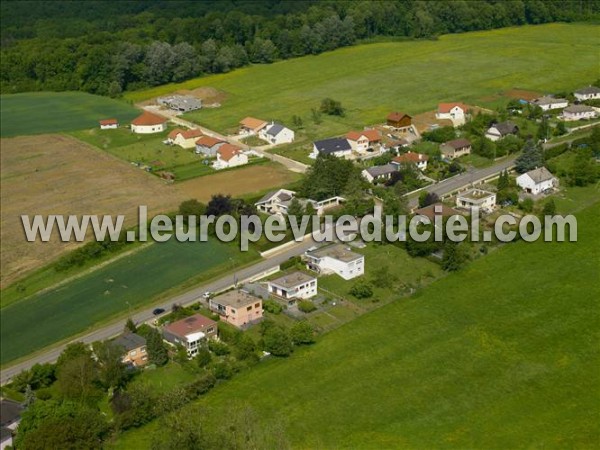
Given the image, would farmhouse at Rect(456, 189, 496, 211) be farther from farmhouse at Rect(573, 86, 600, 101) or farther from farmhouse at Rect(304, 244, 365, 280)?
farmhouse at Rect(573, 86, 600, 101)

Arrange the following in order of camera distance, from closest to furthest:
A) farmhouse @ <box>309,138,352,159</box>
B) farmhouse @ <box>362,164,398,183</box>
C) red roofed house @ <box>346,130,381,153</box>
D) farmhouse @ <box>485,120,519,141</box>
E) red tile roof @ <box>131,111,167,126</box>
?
farmhouse @ <box>362,164,398,183</box> < farmhouse @ <box>309,138,352,159</box> < red roofed house @ <box>346,130,381,153</box> < farmhouse @ <box>485,120,519,141</box> < red tile roof @ <box>131,111,167,126</box>

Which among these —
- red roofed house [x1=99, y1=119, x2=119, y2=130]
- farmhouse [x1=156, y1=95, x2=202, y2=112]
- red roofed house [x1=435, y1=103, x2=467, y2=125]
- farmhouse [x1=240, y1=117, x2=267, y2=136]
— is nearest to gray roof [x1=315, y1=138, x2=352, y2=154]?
farmhouse [x1=240, y1=117, x2=267, y2=136]

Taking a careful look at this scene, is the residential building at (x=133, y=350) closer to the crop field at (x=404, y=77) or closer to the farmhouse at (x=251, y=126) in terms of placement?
the crop field at (x=404, y=77)

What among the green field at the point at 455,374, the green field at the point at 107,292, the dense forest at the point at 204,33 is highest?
the dense forest at the point at 204,33

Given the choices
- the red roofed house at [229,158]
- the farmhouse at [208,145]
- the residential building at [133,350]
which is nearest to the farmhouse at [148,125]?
the farmhouse at [208,145]

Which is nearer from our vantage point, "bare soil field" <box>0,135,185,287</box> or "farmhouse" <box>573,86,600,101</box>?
"bare soil field" <box>0,135,185,287</box>

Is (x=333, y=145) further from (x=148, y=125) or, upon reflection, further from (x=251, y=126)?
(x=148, y=125)

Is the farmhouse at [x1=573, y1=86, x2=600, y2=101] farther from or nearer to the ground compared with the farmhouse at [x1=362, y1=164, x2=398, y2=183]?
farther from the ground
